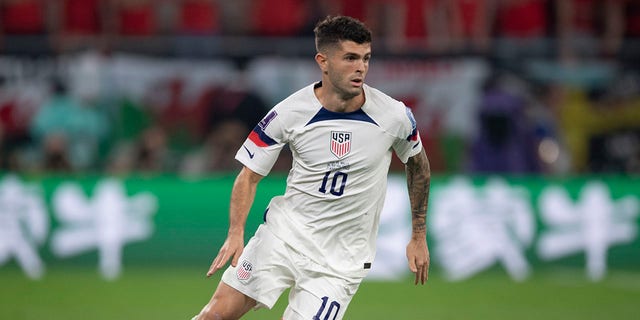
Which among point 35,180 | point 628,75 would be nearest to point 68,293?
point 35,180

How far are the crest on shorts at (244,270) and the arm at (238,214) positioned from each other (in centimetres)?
15

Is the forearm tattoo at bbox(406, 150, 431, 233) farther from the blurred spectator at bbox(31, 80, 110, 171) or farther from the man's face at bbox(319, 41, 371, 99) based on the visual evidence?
the blurred spectator at bbox(31, 80, 110, 171)

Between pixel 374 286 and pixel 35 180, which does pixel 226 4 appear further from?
pixel 374 286

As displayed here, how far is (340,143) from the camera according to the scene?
7070mm

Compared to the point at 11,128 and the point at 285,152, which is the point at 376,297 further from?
the point at 11,128

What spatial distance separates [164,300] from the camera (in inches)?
476

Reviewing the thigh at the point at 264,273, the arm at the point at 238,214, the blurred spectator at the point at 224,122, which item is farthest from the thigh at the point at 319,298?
the blurred spectator at the point at 224,122

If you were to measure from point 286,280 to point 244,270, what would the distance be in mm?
265

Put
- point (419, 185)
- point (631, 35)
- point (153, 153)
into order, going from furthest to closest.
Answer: point (631, 35)
point (153, 153)
point (419, 185)

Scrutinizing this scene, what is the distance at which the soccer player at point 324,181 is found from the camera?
6.99 m

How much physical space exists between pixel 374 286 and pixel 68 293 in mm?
3414

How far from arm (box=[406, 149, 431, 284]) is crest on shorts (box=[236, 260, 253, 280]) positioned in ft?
3.27

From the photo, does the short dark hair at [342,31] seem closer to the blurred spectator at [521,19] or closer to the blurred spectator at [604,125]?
the blurred spectator at [604,125]

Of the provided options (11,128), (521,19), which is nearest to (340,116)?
(11,128)
